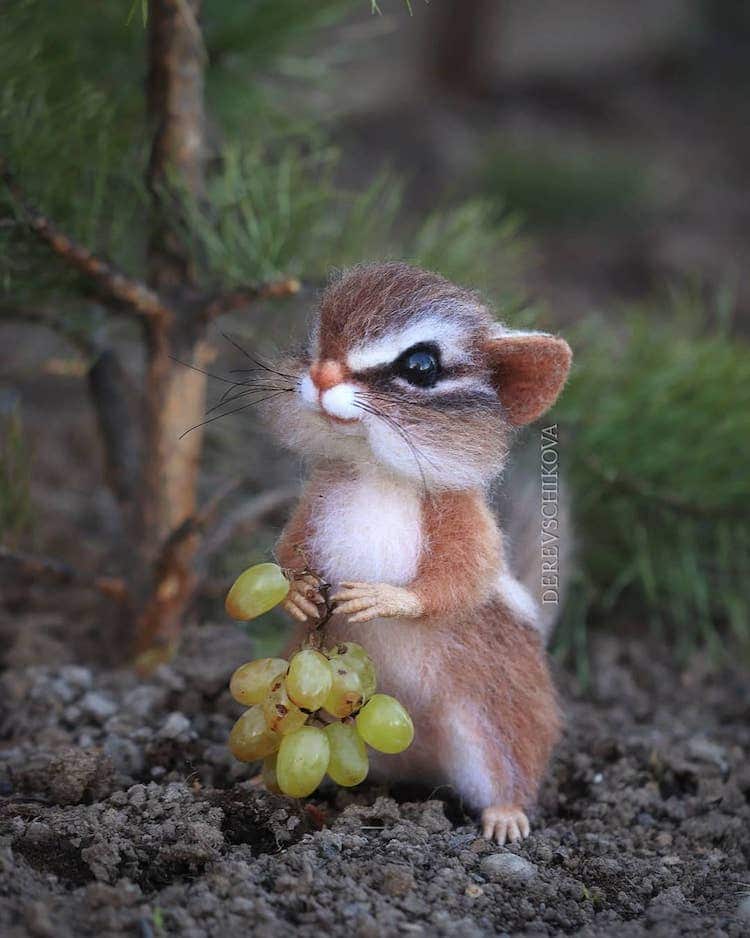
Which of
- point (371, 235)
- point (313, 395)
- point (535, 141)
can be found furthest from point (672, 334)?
point (535, 141)

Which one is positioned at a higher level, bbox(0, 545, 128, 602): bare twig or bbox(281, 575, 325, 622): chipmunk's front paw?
bbox(281, 575, 325, 622): chipmunk's front paw

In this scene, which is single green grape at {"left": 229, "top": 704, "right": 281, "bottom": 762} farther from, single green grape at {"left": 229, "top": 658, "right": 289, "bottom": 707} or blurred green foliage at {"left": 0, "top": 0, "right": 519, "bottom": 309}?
blurred green foliage at {"left": 0, "top": 0, "right": 519, "bottom": 309}

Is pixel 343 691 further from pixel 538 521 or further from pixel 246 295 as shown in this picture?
pixel 246 295

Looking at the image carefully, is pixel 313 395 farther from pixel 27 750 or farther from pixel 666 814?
pixel 666 814

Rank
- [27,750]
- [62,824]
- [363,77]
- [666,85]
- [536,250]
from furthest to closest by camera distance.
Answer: [666,85]
[363,77]
[536,250]
[27,750]
[62,824]

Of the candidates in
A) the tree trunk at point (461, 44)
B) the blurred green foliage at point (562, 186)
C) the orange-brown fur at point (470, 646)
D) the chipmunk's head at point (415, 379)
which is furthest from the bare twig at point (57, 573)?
the tree trunk at point (461, 44)

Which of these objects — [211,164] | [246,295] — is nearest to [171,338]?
[246,295]

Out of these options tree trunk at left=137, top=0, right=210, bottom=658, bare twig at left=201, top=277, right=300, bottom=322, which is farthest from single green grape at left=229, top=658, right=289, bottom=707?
bare twig at left=201, top=277, right=300, bottom=322
